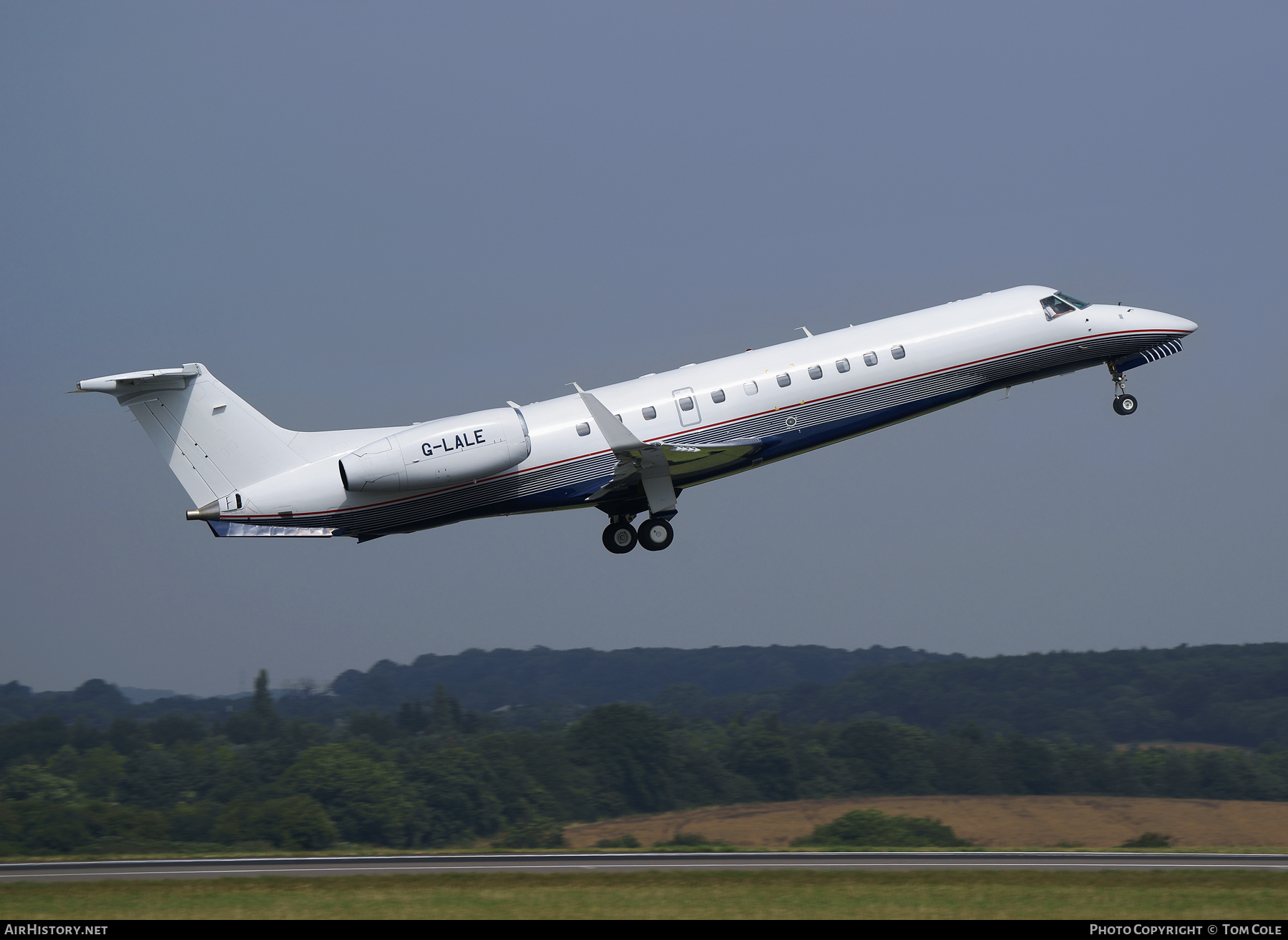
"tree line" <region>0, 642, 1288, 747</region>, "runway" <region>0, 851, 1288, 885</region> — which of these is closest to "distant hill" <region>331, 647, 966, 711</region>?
"tree line" <region>0, 642, 1288, 747</region>

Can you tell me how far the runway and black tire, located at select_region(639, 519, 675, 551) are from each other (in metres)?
7.12

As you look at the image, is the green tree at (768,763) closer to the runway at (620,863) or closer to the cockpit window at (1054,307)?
the runway at (620,863)

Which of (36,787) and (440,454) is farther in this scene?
(36,787)

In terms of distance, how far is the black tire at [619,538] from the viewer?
28.8 metres

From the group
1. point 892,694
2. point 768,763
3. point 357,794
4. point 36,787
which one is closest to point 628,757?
point 768,763

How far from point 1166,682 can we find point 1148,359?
379 ft

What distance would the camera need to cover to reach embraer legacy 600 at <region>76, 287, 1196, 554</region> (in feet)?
83.1

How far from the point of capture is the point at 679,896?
790 inches

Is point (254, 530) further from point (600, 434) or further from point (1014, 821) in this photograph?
point (1014, 821)

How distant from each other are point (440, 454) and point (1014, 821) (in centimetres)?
6439

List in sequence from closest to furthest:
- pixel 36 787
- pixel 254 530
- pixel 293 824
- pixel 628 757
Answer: pixel 254 530 < pixel 293 824 < pixel 628 757 < pixel 36 787

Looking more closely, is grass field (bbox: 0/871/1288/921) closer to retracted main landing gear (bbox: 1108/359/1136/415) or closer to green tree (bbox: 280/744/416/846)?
retracted main landing gear (bbox: 1108/359/1136/415)
